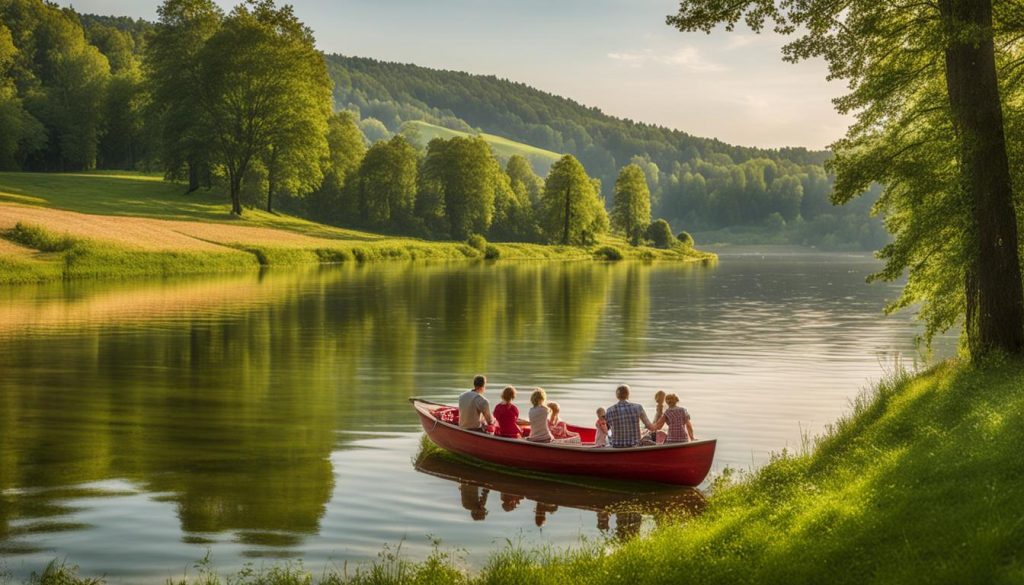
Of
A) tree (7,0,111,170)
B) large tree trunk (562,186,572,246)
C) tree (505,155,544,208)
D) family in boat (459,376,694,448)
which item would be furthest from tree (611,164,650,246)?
family in boat (459,376,694,448)

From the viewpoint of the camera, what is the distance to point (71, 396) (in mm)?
25312

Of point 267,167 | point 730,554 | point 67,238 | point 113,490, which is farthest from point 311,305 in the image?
point 267,167

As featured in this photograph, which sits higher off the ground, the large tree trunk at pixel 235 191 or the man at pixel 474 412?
the large tree trunk at pixel 235 191

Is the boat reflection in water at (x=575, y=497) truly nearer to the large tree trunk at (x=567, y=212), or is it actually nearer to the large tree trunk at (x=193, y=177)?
the large tree trunk at (x=193, y=177)

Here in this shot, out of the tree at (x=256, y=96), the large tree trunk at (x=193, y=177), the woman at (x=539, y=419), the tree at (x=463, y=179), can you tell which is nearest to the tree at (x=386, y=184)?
the tree at (x=463, y=179)

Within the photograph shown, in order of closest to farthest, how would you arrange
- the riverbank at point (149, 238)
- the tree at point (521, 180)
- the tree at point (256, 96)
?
the riverbank at point (149, 238)
the tree at point (256, 96)
the tree at point (521, 180)

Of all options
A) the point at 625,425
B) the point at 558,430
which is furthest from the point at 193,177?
the point at 625,425

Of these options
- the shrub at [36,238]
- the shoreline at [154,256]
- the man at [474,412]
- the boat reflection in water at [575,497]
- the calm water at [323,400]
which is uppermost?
the shrub at [36,238]

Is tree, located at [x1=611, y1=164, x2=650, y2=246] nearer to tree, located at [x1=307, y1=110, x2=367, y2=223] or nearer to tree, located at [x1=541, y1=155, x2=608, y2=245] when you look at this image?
tree, located at [x1=541, y1=155, x2=608, y2=245]

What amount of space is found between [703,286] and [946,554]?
70.6 m

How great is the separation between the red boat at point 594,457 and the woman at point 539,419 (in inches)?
20.8

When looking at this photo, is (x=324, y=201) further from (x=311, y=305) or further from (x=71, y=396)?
(x=71, y=396)

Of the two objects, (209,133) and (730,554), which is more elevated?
(209,133)

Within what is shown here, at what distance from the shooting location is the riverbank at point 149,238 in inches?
2517
